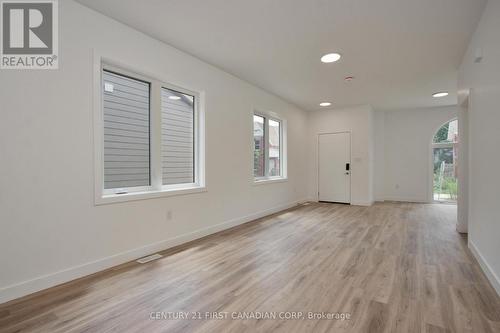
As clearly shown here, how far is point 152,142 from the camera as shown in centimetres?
329

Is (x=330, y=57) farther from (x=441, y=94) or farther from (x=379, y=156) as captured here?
(x=379, y=156)

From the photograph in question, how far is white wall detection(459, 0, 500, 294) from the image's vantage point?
223 centimetres

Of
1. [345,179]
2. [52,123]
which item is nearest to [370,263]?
[52,123]

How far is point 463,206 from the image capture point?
4.05 meters

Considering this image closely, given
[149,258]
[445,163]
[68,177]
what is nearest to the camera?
[68,177]

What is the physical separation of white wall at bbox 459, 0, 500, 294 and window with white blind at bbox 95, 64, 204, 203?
10.8ft

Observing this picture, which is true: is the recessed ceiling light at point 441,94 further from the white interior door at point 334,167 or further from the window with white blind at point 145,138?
the window with white blind at point 145,138

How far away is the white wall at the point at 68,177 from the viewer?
2.09 m

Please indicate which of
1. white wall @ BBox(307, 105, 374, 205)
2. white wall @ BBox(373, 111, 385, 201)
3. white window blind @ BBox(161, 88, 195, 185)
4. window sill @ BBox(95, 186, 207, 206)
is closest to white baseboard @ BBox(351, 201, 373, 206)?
white wall @ BBox(307, 105, 374, 205)

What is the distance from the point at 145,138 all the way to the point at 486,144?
12.2 ft

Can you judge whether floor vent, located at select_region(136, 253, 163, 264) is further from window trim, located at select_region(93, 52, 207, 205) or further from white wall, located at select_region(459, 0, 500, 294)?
white wall, located at select_region(459, 0, 500, 294)

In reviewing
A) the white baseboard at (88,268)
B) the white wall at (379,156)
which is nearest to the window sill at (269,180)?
the white baseboard at (88,268)

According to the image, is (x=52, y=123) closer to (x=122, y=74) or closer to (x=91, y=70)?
(x=91, y=70)

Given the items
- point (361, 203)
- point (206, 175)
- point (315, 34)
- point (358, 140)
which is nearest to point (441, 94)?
point (358, 140)
